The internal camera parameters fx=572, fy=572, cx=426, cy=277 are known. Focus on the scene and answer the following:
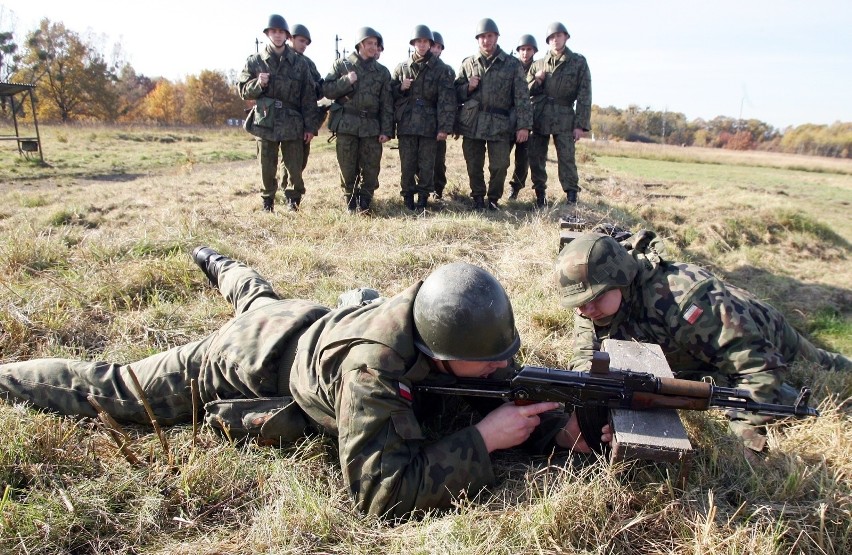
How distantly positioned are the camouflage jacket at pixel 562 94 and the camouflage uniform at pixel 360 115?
7.81 feet

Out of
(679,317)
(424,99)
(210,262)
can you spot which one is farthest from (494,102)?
(679,317)

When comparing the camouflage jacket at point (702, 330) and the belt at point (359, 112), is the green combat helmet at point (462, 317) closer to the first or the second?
the camouflage jacket at point (702, 330)

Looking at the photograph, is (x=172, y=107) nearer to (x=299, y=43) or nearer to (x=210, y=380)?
(x=299, y=43)

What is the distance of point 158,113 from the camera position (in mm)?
50750

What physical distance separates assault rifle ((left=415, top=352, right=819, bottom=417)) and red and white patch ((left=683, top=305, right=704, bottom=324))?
2.73 ft

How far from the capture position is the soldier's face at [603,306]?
137 inches

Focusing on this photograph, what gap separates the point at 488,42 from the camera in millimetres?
8305

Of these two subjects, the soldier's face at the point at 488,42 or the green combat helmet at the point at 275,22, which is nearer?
the green combat helmet at the point at 275,22

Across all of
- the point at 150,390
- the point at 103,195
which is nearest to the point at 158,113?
the point at 103,195

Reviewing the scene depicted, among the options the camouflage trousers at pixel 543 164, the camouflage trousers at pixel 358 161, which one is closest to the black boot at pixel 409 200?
the camouflage trousers at pixel 358 161

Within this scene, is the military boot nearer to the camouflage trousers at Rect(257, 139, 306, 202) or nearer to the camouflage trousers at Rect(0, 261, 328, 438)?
the camouflage trousers at Rect(257, 139, 306, 202)

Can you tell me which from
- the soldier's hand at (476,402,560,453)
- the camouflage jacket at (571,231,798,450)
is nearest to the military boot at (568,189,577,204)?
the camouflage jacket at (571,231,798,450)

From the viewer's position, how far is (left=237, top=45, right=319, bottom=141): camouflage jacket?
7777mm

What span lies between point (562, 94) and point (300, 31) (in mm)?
4010
